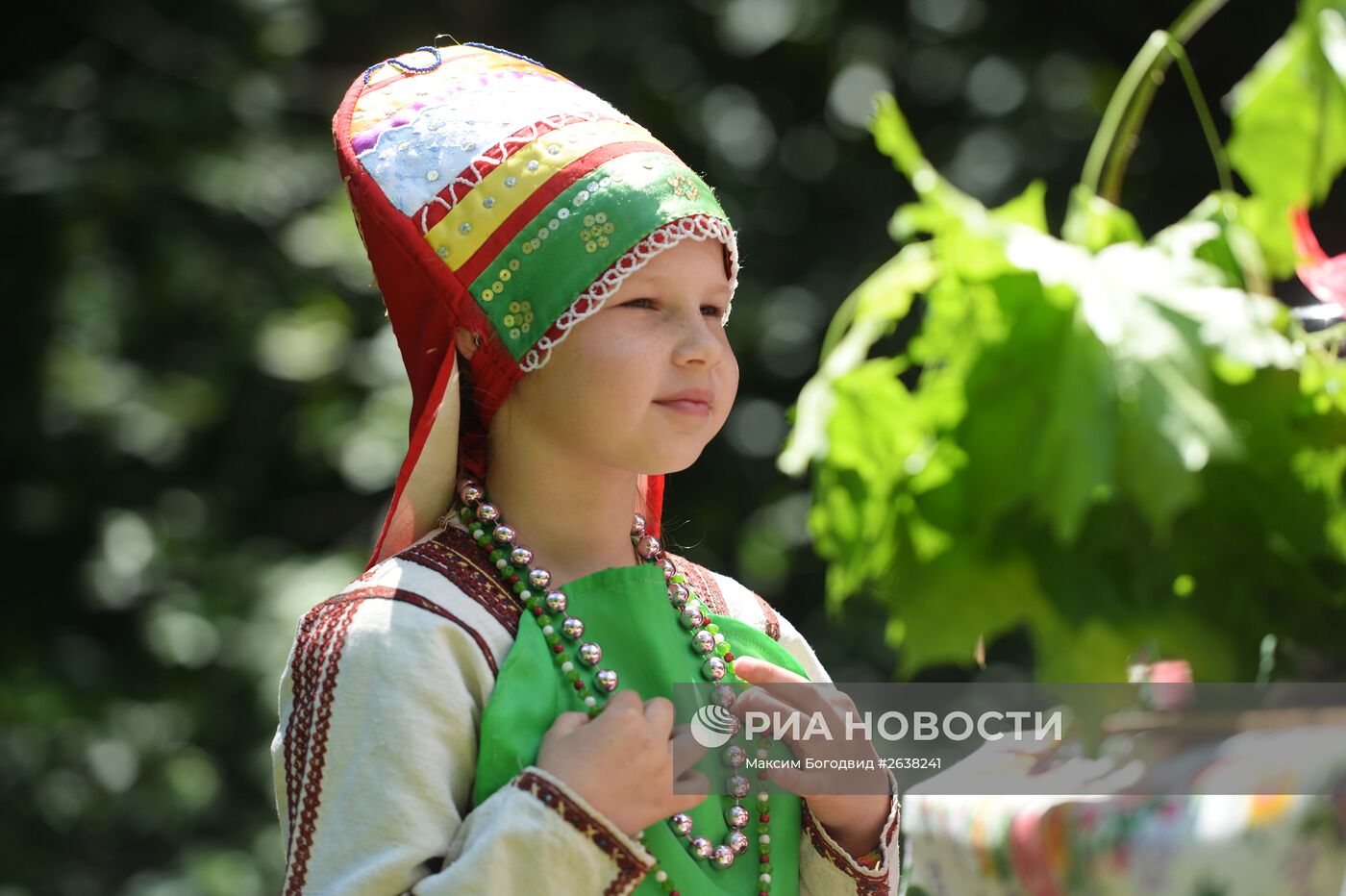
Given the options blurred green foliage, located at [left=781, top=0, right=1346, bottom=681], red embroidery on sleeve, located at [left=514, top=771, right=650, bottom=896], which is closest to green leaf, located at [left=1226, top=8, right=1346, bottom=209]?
blurred green foliage, located at [left=781, top=0, right=1346, bottom=681]

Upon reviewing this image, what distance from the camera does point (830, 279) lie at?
2660mm

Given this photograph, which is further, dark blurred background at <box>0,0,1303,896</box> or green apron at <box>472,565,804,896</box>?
dark blurred background at <box>0,0,1303,896</box>

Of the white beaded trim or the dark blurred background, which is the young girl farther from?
the dark blurred background

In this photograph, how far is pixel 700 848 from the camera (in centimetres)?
94

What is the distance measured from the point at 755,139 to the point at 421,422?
178 cm

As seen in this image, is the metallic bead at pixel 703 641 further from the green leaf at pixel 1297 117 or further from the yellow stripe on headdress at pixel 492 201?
the green leaf at pixel 1297 117

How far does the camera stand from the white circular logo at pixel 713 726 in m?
0.94

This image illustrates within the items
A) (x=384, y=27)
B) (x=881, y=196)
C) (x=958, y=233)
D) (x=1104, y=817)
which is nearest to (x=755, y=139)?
(x=881, y=196)

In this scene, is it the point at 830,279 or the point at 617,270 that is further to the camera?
the point at 830,279

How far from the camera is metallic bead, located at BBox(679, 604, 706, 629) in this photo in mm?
1025

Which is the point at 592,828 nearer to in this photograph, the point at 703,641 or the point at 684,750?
the point at 684,750

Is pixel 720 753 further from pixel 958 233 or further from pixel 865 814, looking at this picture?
pixel 958 233

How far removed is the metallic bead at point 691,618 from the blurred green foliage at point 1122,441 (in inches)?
3.8

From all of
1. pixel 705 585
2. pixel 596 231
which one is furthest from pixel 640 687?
pixel 596 231
